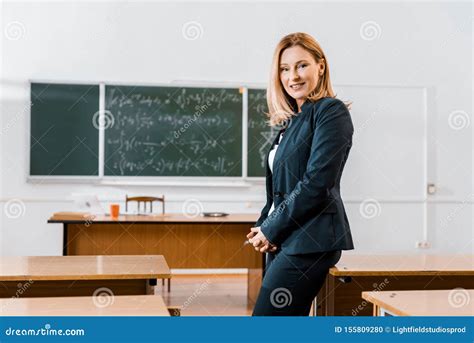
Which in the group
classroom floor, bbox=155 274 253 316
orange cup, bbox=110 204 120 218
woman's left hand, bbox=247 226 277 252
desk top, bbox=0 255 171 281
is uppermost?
woman's left hand, bbox=247 226 277 252

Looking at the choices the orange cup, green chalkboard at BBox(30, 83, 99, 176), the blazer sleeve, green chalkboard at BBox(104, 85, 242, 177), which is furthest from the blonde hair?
green chalkboard at BBox(30, 83, 99, 176)

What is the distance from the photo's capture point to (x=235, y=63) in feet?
19.6

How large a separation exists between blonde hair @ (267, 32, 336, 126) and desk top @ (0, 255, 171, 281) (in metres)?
0.77

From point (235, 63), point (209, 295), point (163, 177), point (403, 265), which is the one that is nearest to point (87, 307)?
point (403, 265)

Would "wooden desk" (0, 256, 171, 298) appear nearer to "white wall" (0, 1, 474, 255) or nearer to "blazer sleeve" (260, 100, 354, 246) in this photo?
"blazer sleeve" (260, 100, 354, 246)

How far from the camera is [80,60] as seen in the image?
578 centimetres

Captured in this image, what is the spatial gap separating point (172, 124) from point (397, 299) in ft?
14.2

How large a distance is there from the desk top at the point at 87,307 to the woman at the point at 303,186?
11.8 inches

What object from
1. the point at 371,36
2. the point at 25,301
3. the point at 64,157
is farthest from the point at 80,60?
the point at 25,301

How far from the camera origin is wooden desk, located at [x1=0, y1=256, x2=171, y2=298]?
2188 millimetres

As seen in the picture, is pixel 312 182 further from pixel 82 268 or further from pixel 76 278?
pixel 82 268

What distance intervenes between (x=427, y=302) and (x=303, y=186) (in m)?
0.44
